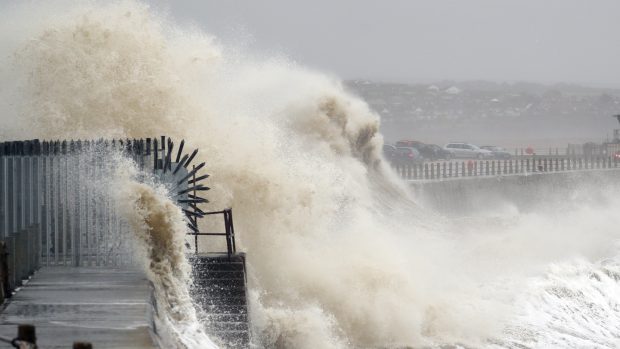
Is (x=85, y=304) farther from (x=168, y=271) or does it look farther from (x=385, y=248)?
(x=385, y=248)

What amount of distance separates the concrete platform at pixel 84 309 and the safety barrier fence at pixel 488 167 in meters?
31.8

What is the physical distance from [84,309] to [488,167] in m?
39.8

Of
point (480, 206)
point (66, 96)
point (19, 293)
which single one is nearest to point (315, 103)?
point (480, 206)

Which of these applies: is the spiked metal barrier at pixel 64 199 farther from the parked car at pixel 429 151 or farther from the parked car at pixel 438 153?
the parked car at pixel 438 153

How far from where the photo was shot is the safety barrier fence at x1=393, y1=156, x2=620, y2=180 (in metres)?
44.5

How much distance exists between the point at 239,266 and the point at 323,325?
7.78 ft

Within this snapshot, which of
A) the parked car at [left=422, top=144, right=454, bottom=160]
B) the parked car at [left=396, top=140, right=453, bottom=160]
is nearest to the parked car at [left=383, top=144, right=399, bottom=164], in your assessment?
the parked car at [left=396, top=140, right=453, bottom=160]

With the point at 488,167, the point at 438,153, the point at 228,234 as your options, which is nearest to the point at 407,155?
the point at 488,167

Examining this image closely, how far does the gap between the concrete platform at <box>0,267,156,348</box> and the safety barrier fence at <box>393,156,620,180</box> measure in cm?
3181

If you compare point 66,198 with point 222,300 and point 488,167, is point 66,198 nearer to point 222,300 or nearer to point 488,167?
point 222,300

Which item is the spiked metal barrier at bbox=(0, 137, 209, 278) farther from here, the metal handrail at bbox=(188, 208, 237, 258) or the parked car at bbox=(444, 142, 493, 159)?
the parked car at bbox=(444, 142, 493, 159)

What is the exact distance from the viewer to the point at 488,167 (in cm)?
4862

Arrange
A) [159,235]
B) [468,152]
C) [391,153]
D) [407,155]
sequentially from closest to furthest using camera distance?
[159,235]
[391,153]
[407,155]
[468,152]

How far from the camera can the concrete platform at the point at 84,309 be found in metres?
8.74
